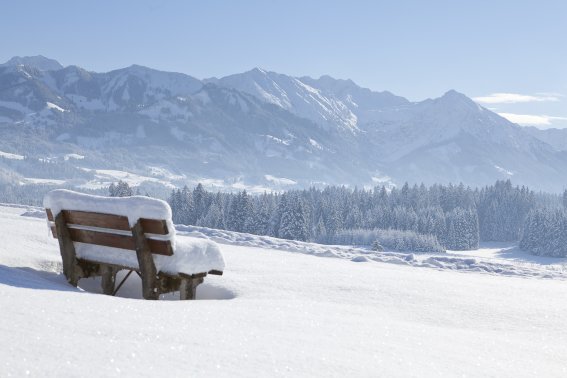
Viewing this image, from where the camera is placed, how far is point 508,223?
133250 millimetres

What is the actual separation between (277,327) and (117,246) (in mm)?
3046

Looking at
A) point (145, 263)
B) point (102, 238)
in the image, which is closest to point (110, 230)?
point (102, 238)

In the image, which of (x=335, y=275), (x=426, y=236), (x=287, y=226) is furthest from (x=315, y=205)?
(x=335, y=275)

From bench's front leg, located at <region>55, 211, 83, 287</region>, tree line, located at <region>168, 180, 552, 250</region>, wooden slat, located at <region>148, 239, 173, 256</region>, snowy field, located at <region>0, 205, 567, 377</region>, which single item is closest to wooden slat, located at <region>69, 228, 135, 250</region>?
bench's front leg, located at <region>55, 211, 83, 287</region>

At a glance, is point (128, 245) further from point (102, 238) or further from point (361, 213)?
point (361, 213)

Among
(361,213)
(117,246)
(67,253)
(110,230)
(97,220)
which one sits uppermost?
(361,213)

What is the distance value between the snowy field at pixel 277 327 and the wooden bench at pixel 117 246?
0.58 metres

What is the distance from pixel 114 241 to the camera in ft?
25.0

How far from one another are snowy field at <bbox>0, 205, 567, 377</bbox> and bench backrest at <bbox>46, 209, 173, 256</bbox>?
84 centimetres

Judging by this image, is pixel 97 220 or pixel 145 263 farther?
pixel 97 220

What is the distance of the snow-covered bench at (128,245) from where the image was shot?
712 cm

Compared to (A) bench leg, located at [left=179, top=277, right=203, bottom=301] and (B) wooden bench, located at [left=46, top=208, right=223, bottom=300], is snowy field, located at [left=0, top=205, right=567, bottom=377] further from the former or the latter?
(A) bench leg, located at [left=179, top=277, right=203, bottom=301]

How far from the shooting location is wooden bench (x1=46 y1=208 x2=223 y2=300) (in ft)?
23.6

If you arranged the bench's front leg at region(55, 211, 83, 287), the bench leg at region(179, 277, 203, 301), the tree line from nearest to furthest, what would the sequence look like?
the bench leg at region(179, 277, 203, 301)
the bench's front leg at region(55, 211, 83, 287)
the tree line
